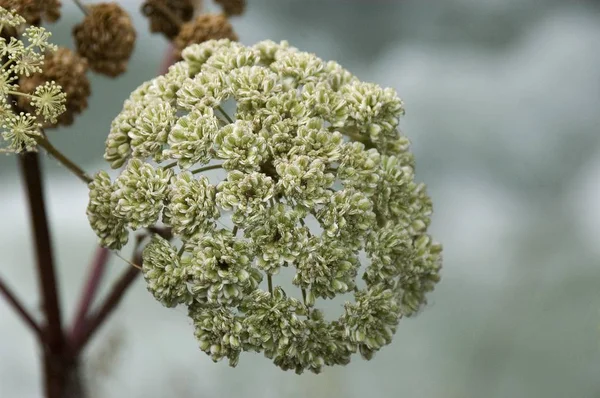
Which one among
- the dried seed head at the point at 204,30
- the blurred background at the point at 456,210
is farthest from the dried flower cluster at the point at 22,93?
the blurred background at the point at 456,210

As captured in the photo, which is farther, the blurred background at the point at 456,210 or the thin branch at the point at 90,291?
the blurred background at the point at 456,210

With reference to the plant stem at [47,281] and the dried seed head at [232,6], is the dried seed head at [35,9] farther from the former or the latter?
the dried seed head at [232,6]

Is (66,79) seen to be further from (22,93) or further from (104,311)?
(104,311)

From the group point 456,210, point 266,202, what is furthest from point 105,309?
point 456,210

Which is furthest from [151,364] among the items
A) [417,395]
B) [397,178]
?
A: [397,178]

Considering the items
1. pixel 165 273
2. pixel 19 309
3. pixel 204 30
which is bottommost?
pixel 19 309

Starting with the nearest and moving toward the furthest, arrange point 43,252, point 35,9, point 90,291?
1. point 35,9
2. point 43,252
3. point 90,291

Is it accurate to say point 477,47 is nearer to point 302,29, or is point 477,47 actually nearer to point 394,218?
point 302,29
